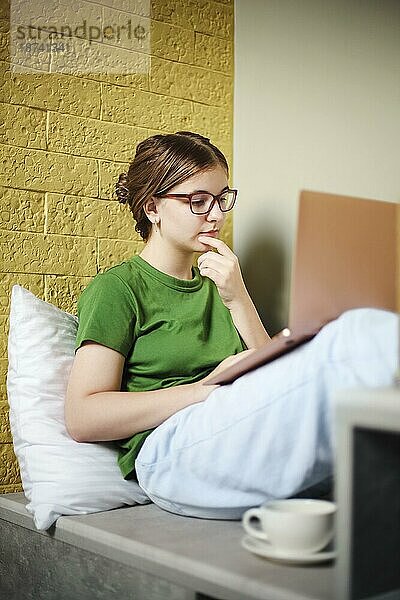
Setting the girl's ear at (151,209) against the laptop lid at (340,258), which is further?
the girl's ear at (151,209)

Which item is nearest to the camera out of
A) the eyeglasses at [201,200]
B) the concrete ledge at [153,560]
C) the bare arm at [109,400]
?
the concrete ledge at [153,560]

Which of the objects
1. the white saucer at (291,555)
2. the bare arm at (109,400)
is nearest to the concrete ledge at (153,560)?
the white saucer at (291,555)

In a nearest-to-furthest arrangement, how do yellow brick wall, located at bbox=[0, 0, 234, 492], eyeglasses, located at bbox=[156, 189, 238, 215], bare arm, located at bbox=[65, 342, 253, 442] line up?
bare arm, located at bbox=[65, 342, 253, 442] < eyeglasses, located at bbox=[156, 189, 238, 215] < yellow brick wall, located at bbox=[0, 0, 234, 492]

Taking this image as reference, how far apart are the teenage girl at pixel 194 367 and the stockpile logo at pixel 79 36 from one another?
31cm

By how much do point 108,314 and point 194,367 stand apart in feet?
0.68

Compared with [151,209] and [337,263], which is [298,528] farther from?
[151,209]

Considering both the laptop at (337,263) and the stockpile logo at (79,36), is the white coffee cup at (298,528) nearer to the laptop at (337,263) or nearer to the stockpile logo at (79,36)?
the laptop at (337,263)

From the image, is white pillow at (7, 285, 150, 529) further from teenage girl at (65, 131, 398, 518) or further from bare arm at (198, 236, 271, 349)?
bare arm at (198, 236, 271, 349)

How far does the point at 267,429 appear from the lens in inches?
47.9

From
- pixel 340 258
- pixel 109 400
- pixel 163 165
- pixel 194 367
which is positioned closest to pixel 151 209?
pixel 163 165

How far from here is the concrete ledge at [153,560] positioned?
1071 millimetres

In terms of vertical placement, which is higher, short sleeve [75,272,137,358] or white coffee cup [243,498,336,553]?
short sleeve [75,272,137,358]

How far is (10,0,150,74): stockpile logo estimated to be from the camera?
1.84 m

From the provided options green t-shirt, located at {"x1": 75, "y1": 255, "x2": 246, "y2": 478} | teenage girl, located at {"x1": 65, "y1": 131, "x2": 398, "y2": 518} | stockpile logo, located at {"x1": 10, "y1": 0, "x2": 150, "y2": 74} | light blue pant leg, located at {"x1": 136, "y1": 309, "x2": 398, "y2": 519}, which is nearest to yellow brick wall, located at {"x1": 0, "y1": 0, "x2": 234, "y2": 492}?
stockpile logo, located at {"x1": 10, "y1": 0, "x2": 150, "y2": 74}
